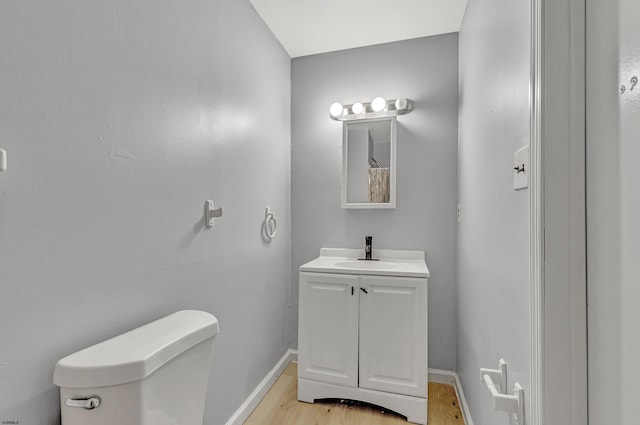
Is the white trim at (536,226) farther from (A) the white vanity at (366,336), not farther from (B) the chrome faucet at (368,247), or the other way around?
(B) the chrome faucet at (368,247)

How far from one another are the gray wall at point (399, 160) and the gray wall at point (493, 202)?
230 mm

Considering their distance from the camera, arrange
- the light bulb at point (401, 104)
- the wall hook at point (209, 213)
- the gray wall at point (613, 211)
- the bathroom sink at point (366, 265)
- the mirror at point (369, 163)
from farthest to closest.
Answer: the mirror at point (369, 163) < the light bulb at point (401, 104) < the bathroom sink at point (366, 265) < the wall hook at point (209, 213) < the gray wall at point (613, 211)

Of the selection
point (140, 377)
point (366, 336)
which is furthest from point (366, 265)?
point (140, 377)

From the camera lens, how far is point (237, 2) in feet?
5.26

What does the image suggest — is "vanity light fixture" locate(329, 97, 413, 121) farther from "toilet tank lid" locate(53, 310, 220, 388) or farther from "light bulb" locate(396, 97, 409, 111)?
"toilet tank lid" locate(53, 310, 220, 388)

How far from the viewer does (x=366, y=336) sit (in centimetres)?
173

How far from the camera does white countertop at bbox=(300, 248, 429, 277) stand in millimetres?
1733

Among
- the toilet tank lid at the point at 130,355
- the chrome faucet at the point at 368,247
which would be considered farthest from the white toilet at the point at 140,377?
the chrome faucet at the point at 368,247

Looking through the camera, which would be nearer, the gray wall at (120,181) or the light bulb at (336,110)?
the gray wall at (120,181)

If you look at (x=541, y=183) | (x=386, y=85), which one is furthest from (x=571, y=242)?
(x=386, y=85)

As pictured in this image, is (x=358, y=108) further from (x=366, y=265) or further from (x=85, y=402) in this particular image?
(x=85, y=402)

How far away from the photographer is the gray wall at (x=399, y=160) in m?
2.06

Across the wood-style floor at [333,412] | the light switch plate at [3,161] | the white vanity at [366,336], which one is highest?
the light switch plate at [3,161]

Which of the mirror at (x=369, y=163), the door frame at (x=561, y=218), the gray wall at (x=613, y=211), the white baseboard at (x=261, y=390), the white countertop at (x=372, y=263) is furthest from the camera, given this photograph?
the mirror at (x=369, y=163)
